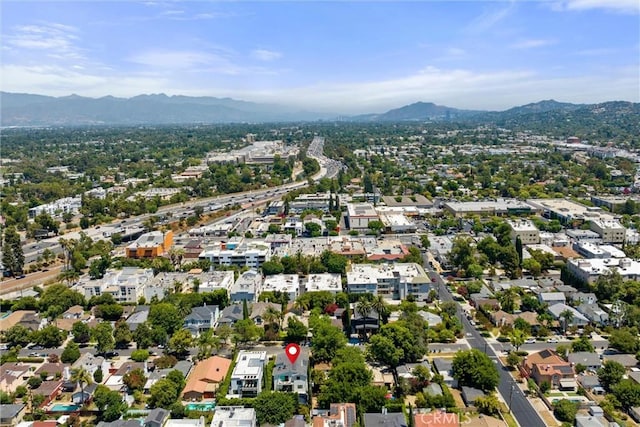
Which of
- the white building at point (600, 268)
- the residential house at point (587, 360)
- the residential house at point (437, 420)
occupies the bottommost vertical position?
the residential house at point (587, 360)

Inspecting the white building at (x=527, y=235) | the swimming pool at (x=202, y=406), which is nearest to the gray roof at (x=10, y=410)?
the swimming pool at (x=202, y=406)

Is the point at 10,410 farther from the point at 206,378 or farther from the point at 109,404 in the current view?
the point at 206,378

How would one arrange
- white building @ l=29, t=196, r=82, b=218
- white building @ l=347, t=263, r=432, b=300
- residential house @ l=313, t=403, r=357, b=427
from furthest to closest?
white building @ l=29, t=196, r=82, b=218, white building @ l=347, t=263, r=432, b=300, residential house @ l=313, t=403, r=357, b=427

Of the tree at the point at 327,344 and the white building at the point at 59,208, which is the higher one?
the tree at the point at 327,344

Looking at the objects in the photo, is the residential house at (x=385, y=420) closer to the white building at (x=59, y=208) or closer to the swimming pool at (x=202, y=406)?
the swimming pool at (x=202, y=406)

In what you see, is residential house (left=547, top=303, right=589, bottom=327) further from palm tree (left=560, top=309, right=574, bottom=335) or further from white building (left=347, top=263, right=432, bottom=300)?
white building (left=347, top=263, right=432, bottom=300)

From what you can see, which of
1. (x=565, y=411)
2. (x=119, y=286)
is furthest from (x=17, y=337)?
(x=565, y=411)

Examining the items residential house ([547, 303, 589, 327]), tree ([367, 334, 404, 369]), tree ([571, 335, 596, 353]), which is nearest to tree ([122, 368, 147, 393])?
tree ([367, 334, 404, 369])
